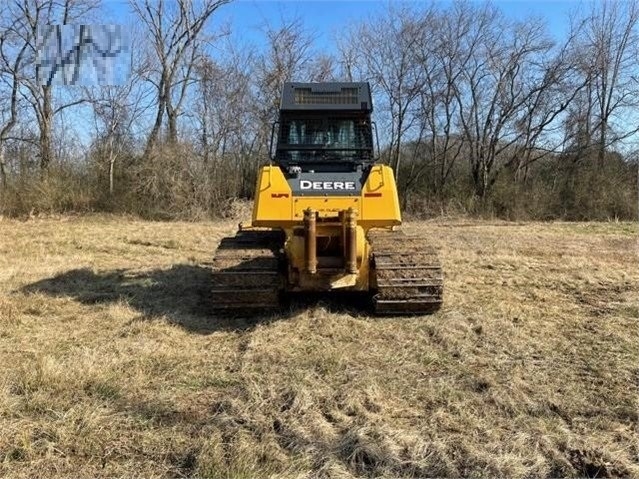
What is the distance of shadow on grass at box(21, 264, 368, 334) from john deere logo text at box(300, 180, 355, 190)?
4.55ft

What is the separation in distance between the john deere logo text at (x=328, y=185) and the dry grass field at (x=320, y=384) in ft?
4.54

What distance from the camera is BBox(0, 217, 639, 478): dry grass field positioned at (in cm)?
349

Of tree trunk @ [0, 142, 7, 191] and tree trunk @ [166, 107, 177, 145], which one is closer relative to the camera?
tree trunk @ [0, 142, 7, 191]

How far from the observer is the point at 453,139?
2647cm

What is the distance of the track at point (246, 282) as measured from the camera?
6.56 m

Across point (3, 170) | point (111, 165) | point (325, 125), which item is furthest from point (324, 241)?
point (3, 170)

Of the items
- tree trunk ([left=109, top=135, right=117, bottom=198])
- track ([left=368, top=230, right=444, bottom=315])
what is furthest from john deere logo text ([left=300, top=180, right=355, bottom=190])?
tree trunk ([left=109, top=135, right=117, bottom=198])

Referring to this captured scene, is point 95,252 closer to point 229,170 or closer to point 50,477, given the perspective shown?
point 50,477

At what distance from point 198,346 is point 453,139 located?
22437 mm

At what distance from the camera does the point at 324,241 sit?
6629mm

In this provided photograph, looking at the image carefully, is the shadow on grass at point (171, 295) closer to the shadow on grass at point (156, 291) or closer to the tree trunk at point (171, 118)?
the shadow on grass at point (156, 291)

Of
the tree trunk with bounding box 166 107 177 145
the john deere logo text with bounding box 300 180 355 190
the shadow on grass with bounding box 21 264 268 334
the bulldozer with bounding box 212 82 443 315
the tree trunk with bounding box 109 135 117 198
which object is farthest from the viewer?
the tree trunk with bounding box 166 107 177 145

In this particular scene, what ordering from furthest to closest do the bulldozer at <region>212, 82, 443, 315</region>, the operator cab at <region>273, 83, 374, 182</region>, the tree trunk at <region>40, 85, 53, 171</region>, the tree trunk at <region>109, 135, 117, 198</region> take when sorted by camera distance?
the tree trunk at <region>40, 85, 53, 171</region>
the tree trunk at <region>109, 135, 117, 198</region>
the operator cab at <region>273, 83, 374, 182</region>
the bulldozer at <region>212, 82, 443, 315</region>

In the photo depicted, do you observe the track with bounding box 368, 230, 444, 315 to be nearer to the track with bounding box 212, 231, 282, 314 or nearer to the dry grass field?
the dry grass field
